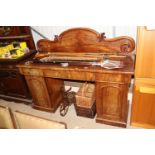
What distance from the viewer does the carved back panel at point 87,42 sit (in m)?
2.05

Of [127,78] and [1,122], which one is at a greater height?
[127,78]

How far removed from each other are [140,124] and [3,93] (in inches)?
98.0

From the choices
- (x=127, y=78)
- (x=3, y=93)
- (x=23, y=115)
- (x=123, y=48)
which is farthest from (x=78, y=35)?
(x=3, y=93)

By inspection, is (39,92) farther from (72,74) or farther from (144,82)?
(144,82)

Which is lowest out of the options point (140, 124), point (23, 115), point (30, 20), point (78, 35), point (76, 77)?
point (140, 124)

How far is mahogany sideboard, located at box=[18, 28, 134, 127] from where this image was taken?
1867mm

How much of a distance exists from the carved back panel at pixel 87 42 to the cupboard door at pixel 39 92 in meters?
0.55

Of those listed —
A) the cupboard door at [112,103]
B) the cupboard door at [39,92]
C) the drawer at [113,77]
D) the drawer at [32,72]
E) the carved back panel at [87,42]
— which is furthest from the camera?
the cupboard door at [39,92]

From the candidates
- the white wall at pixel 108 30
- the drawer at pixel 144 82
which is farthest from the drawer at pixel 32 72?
the drawer at pixel 144 82

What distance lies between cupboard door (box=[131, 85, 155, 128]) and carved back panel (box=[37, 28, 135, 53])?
1.85ft

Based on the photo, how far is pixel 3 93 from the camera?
3.03 m

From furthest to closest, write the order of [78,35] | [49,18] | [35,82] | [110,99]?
[35,82], [78,35], [110,99], [49,18]

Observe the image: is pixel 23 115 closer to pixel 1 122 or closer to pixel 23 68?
pixel 1 122

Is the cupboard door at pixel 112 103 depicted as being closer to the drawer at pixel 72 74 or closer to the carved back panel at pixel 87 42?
the drawer at pixel 72 74
